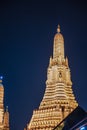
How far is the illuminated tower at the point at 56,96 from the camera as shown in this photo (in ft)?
177

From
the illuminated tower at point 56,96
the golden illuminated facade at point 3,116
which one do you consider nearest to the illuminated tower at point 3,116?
the golden illuminated facade at point 3,116

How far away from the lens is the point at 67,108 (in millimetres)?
54688

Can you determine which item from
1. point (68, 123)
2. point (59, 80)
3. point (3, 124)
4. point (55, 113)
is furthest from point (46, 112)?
point (68, 123)

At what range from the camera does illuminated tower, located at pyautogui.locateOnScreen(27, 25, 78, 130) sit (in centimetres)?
5399

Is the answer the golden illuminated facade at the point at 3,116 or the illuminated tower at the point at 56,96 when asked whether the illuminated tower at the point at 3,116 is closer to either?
the golden illuminated facade at the point at 3,116

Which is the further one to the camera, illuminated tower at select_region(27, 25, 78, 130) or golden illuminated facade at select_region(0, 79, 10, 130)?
golden illuminated facade at select_region(0, 79, 10, 130)

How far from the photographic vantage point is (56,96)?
57.1m

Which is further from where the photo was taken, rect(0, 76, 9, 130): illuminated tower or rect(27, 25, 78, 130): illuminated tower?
rect(0, 76, 9, 130): illuminated tower

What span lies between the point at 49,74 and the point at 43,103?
607 centimetres

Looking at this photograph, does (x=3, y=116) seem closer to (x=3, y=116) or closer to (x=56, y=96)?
(x=3, y=116)

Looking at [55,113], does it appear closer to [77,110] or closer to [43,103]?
[43,103]

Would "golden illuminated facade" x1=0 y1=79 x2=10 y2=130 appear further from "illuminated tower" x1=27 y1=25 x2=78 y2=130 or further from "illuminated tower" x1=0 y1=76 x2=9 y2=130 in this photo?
"illuminated tower" x1=27 y1=25 x2=78 y2=130

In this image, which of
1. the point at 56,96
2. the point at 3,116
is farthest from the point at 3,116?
the point at 56,96

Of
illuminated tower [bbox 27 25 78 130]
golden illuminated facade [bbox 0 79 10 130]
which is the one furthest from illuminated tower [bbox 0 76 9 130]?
illuminated tower [bbox 27 25 78 130]
